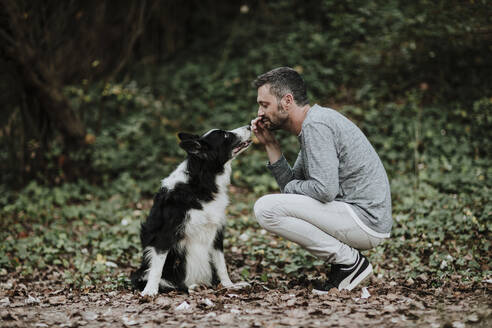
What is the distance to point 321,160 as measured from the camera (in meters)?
3.37

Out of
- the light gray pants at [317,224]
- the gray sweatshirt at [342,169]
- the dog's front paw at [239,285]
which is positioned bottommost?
the dog's front paw at [239,285]

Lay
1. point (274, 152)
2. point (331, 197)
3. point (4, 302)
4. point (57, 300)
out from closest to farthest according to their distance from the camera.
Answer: point (331, 197), point (4, 302), point (57, 300), point (274, 152)

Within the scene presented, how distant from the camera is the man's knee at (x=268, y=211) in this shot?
3598 mm

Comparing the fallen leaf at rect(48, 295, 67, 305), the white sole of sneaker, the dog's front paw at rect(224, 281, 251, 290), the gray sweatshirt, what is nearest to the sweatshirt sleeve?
the gray sweatshirt

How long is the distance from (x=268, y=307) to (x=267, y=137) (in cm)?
147

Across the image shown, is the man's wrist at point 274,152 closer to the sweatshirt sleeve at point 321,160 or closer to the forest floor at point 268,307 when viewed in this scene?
the sweatshirt sleeve at point 321,160

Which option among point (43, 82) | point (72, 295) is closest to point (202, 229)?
point (72, 295)

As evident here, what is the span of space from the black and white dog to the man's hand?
27 cm

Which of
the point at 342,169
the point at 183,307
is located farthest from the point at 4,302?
the point at 342,169

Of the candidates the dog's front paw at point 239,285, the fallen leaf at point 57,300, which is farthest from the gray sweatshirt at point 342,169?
the fallen leaf at point 57,300

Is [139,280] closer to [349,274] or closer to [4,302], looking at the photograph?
[4,302]

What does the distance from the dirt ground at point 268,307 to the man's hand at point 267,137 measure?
1215mm

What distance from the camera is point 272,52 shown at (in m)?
11.1

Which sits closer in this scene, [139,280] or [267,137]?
[267,137]
